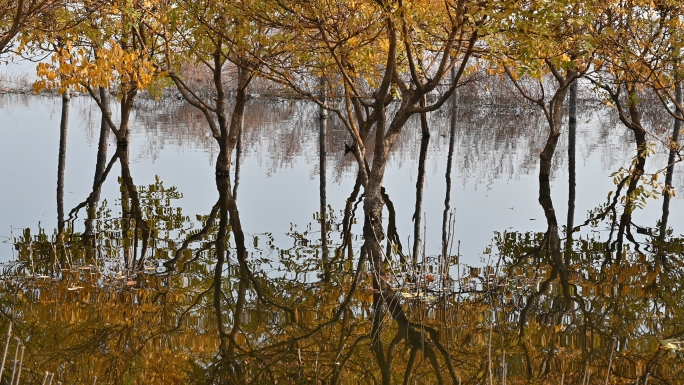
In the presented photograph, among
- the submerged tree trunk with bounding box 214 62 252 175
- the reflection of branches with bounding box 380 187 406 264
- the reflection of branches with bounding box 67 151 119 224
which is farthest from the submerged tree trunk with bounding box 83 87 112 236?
the reflection of branches with bounding box 380 187 406 264

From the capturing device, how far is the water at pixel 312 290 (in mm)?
6188

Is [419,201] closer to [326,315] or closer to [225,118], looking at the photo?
[225,118]

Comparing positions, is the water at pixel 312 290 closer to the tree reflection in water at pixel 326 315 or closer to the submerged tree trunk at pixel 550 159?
the tree reflection in water at pixel 326 315

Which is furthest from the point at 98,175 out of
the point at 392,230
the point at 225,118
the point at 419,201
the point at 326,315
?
the point at 326,315

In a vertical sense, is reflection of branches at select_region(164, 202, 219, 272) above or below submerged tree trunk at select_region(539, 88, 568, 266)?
below

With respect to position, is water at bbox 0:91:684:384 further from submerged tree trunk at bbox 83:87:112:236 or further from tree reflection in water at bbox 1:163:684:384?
submerged tree trunk at bbox 83:87:112:236

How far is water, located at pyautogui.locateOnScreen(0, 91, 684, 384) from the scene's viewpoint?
6.19 meters

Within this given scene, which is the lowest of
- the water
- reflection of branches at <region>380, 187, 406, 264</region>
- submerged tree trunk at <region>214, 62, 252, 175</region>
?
reflection of branches at <region>380, 187, 406, 264</region>

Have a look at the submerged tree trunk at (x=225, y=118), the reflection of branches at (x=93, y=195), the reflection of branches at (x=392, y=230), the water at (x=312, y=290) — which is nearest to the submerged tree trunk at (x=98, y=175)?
the reflection of branches at (x=93, y=195)

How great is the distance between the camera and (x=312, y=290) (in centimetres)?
845

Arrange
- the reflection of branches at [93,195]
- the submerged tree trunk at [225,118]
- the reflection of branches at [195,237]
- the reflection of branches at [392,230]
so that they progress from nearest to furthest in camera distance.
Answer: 1. the reflection of branches at [195,237]
2. the reflection of branches at [392,230]
3. the reflection of branches at [93,195]
4. the submerged tree trunk at [225,118]

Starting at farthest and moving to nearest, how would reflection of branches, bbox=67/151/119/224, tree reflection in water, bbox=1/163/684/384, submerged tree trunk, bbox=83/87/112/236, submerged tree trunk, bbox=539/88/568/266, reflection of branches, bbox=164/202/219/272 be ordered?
1. submerged tree trunk, bbox=539/88/568/266
2. reflection of branches, bbox=67/151/119/224
3. submerged tree trunk, bbox=83/87/112/236
4. reflection of branches, bbox=164/202/219/272
5. tree reflection in water, bbox=1/163/684/384

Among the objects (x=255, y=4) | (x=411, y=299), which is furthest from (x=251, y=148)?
(x=411, y=299)

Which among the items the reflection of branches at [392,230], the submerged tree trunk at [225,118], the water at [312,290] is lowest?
the reflection of branches at [392,230]
